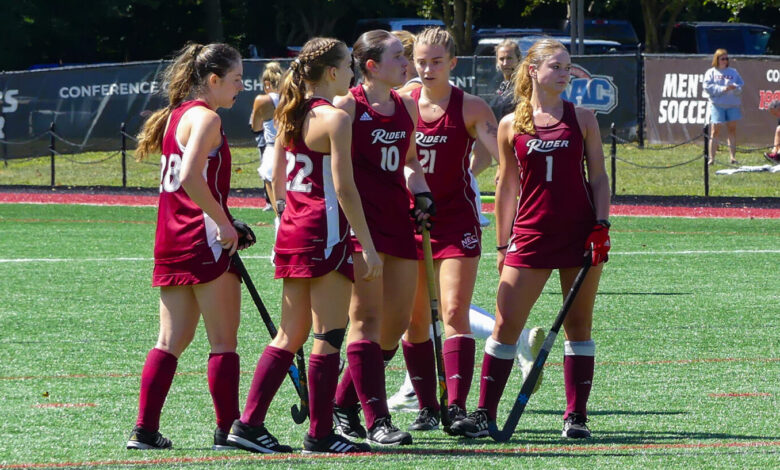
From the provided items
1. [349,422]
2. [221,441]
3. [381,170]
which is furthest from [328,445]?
[381,170]

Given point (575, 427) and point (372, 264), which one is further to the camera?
point (575, 427)

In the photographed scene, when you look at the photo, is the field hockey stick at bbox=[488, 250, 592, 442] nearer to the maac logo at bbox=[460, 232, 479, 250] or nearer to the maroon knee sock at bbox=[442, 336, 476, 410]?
the maroon knee sock at bbox=[442, 336, 476, 410]

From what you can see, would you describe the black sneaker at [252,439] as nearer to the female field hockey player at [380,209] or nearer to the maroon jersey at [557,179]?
the female field hockey player at [380,209]

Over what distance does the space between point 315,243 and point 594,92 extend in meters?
19.5

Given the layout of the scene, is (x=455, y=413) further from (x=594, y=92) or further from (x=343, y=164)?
(x=594, y=92)

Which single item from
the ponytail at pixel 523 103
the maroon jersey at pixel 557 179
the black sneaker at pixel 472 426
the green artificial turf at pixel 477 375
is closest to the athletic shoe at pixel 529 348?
the green artificial turf at pixel 477 375

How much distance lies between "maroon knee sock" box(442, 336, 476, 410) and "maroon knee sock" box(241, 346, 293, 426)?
3.45 ft

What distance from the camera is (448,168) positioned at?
6.62m

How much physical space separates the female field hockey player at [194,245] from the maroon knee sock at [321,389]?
38 centimetres

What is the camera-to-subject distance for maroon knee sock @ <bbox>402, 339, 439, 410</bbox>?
653 centimetres

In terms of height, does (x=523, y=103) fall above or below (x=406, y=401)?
above

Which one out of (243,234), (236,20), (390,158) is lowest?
(243,234)

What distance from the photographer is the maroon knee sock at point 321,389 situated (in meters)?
5.77

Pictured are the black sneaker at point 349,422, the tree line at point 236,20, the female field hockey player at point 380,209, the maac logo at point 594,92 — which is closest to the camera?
the female field hockey player at point 380,209
